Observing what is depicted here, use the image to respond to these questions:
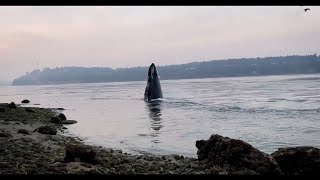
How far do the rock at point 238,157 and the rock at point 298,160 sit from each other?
23.3 inches

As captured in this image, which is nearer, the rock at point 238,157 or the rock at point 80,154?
the rock at point 238,157

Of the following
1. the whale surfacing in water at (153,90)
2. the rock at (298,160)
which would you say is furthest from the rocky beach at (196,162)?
the whale surfacing in water at (153,90)

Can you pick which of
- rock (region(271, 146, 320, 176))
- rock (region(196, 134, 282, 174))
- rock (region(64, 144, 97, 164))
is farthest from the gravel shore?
rock (region(271, 146, 320, 176))

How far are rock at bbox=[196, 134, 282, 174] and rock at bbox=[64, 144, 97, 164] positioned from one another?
427cm

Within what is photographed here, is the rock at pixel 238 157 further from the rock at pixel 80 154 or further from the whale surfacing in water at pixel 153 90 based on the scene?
the whale surfacing in water at pixel 153 90

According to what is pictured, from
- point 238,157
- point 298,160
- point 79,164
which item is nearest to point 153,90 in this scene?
point 238,157

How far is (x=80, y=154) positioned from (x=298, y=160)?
284 inches

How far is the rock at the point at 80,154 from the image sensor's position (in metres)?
12.3

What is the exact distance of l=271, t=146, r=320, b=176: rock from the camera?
11095 millimetres

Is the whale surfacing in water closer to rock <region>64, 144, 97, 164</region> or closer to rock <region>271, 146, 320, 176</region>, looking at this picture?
rock <region>64, 144, 97, 164</region>

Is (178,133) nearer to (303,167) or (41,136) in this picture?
(41,136)

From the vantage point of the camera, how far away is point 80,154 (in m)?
12.5
